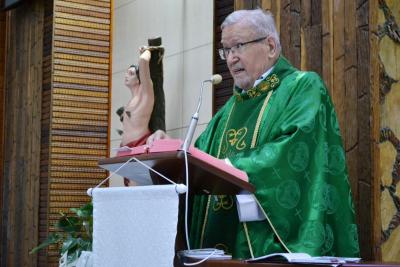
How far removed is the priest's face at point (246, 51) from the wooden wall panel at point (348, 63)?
608 mm

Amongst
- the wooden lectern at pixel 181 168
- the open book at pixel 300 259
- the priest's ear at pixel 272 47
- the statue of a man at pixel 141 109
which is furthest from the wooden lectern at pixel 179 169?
the statue of a man at pixel 141 109

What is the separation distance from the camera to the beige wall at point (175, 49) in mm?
5699

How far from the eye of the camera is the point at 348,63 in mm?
3971

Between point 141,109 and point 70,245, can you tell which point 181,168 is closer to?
point 141,109

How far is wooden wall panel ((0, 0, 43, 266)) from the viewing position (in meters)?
7.46

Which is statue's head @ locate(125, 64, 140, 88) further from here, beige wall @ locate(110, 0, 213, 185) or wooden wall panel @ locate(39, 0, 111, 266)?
wooden wall panel @ locate(39, 0, 111, 266)

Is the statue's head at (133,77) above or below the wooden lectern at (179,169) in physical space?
above

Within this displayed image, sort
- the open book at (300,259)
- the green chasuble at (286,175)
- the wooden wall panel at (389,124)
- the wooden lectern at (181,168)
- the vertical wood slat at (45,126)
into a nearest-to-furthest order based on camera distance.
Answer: the open book at (300,259) < the wooden lectern at (181,168) < the green chasuble at (286,175) < the wooden wall panel at (389,124) < the vertical wood slat at (45,126)

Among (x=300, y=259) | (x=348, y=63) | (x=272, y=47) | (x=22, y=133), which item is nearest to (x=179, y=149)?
(x=300, y=259)

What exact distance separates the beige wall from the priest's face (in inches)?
77.5

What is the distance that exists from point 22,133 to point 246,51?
16.1ft

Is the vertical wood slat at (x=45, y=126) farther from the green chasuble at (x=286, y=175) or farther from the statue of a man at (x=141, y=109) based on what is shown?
the green chasuble at (x=286, y=175)

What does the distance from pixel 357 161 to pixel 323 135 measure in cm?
67

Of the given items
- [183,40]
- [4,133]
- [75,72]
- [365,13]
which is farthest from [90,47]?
[365,13]
